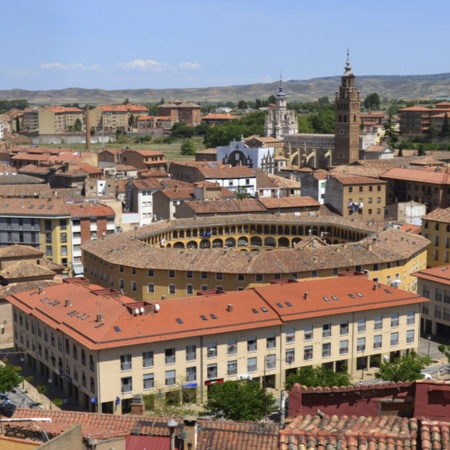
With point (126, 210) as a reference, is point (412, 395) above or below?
above

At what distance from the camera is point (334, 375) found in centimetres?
4028

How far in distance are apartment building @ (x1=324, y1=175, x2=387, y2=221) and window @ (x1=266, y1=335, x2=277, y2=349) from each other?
144 ft

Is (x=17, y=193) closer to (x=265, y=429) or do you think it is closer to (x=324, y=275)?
(x=324, y=275)

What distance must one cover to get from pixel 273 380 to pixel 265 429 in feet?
86.5

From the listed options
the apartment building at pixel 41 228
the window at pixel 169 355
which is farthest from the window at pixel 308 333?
the apartment building at pixel 41 228

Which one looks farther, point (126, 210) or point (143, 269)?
point (126, 210)

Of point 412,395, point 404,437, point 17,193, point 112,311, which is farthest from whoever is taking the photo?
point 17,193

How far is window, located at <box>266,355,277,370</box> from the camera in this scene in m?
45.4

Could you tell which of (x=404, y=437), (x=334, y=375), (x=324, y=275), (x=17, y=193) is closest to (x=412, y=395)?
(x=404, y=437)

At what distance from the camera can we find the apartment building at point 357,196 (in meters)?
87.9

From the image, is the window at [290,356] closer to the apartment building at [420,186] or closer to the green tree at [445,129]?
the apartment building at [420,186]

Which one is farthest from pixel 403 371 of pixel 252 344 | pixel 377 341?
pixel 252 344

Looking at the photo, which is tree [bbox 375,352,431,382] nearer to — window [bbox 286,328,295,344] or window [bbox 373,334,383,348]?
window [bbox 286,328,295,344]

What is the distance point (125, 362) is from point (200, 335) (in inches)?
158
